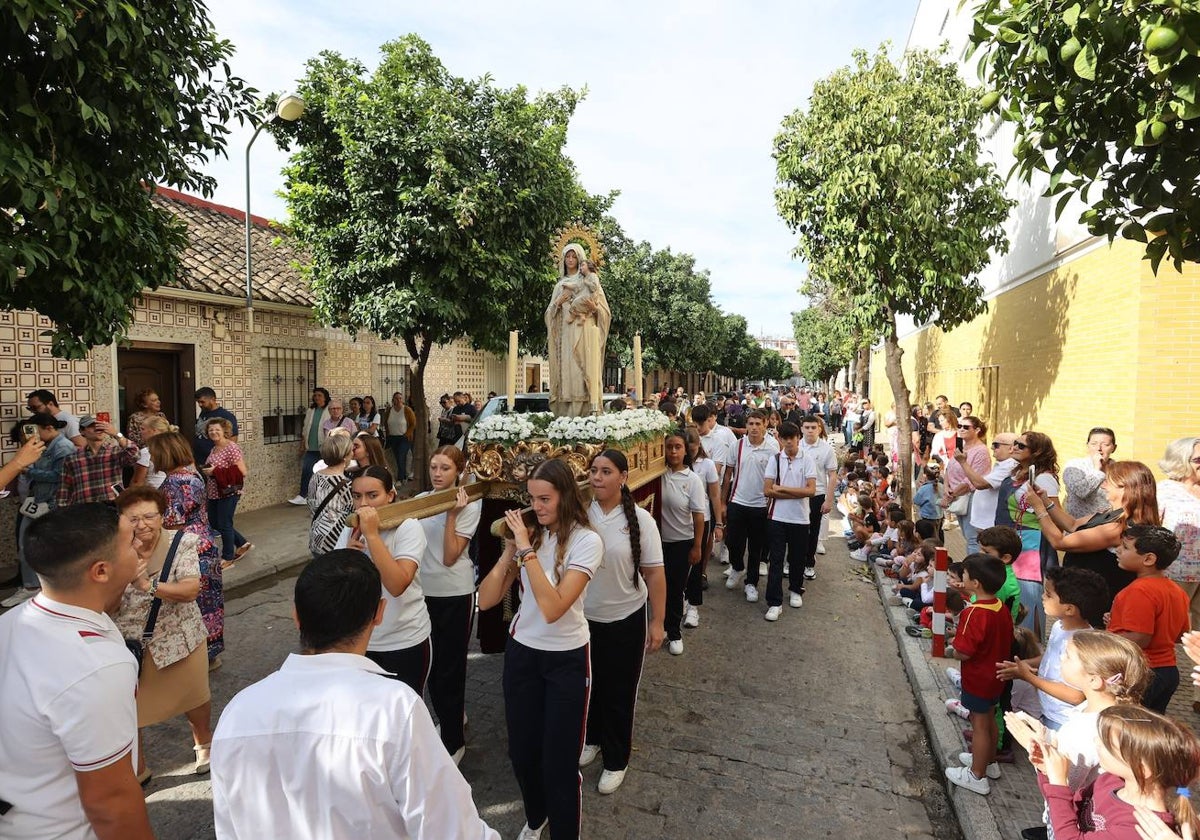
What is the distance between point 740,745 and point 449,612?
2.05 meters

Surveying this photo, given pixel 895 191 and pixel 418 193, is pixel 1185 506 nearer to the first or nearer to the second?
pixel 895 191

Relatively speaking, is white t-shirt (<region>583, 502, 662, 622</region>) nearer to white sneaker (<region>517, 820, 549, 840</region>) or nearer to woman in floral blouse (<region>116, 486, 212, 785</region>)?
white sneaker (<region>517, 820, 549, 840</region>)

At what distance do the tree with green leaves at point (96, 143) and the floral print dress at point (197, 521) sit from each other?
1.52 m

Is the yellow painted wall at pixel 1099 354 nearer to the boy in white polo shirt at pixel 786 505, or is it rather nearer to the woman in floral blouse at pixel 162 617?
the boy in white polo shirt at pixel 786 505

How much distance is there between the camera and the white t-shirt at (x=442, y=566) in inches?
155

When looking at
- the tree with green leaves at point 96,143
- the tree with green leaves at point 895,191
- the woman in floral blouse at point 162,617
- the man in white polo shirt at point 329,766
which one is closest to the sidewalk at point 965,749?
the man in white polo shirt at point 329,766

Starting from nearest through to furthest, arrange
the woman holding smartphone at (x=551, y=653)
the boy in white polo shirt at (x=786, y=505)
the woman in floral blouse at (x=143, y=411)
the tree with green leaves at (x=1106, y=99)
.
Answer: the tree with green leaves at (x=1106, y=99)
the woman holding smartphone at (x=551, y=653)
the boy in white polo shirt at (x=786, y=505)
the woman in floral blouse at (x=143, y=411)

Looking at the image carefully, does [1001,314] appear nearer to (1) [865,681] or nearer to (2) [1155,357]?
(2) [1155,357]

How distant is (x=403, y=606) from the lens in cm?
340

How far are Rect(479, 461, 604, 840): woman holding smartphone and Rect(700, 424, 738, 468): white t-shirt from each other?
4433 millimetres

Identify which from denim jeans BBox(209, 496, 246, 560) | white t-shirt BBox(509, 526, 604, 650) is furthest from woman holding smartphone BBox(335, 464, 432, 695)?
denim jeans BBox(209, 496, 246, 560)

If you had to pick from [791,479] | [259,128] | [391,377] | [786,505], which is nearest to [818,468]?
[791,479]

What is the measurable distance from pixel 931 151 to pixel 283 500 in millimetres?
11645

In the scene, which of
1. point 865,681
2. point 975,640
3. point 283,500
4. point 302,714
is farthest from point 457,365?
point 302,714
